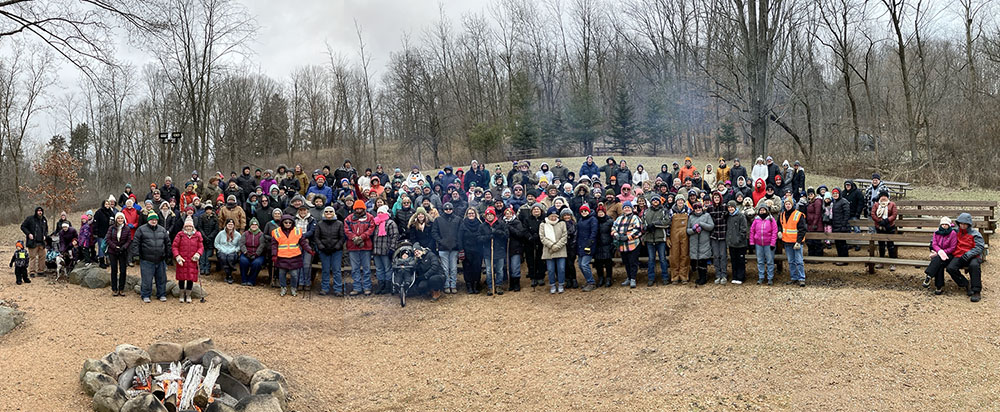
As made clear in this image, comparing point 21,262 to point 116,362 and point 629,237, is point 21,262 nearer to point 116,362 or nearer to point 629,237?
point 116,362

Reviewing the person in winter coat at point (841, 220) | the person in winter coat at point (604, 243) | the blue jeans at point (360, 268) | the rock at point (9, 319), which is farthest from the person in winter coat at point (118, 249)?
the person in winter coat at point (841, 220)

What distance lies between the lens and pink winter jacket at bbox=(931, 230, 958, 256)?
8.34 meters

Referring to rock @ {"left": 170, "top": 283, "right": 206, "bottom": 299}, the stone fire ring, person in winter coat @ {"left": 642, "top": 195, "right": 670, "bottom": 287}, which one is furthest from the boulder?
person in winter coat @ {"left": 642, "top": 195, "right": 670, "bottom": 287}

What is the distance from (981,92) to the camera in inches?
955

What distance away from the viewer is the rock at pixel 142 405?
217 inches

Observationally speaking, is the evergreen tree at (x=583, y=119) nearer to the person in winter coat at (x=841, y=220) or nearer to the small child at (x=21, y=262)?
the person in winter coat at (x=841, y=220)

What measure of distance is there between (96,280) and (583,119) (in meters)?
29.2

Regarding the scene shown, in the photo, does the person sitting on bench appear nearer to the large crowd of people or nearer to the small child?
the large crowd of people

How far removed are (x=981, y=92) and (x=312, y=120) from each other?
4182 cm

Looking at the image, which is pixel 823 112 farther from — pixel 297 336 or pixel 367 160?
pixel 297 336

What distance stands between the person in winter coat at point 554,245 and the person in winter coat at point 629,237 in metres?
0.89

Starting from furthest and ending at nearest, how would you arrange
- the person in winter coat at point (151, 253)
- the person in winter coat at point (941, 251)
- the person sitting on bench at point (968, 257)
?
the person in winter coat at point (151, 253), the person in winter coat at point (941, 251), the person sitting on bench at point (968, 257)

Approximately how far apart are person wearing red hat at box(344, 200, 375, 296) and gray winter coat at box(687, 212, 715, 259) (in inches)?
219

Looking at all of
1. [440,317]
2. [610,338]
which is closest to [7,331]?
[440,317]
